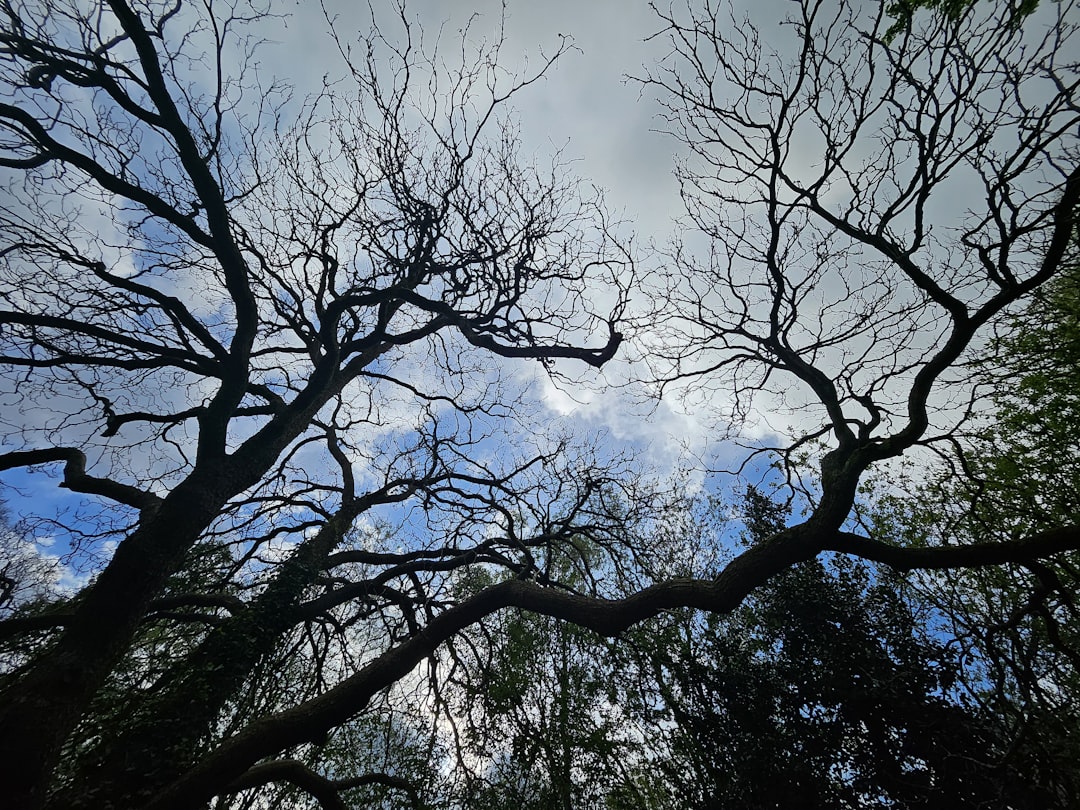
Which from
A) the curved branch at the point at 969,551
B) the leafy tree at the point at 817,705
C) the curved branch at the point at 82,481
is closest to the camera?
the curved branch at the point at 969,551

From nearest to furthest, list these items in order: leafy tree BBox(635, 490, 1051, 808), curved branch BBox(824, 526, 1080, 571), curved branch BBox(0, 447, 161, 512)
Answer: curved branch BBox(824, 526, 1080, 571)
curved branch BBox(0, 447, 161, 512)
leafy tree BBox(635, 490, 1051, 808)

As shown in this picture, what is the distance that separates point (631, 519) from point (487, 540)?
2.00m

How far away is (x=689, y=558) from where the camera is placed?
1005 centimetres

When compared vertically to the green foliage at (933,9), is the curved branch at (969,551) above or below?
below

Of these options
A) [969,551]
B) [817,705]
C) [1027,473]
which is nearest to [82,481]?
[969,551]

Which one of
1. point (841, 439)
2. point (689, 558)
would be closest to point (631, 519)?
point (841, 439)

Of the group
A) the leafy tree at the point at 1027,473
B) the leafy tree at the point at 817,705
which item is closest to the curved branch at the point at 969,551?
the leafy tree at the point at 1027,473

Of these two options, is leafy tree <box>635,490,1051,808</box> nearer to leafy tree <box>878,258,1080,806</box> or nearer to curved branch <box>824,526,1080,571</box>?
leafy tree <box>878,258,1080,806</box>

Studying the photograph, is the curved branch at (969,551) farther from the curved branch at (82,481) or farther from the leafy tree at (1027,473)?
the curved branch at (82,481)

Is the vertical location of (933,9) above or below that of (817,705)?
above

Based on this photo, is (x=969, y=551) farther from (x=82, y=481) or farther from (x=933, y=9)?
(x=82, y=481)

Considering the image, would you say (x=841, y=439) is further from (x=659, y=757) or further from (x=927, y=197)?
(x=659, y=757)

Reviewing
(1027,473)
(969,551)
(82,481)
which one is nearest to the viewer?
(969,551)

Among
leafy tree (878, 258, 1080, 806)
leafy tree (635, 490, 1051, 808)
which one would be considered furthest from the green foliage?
leafy tree (635, 490, 1051, 808)
